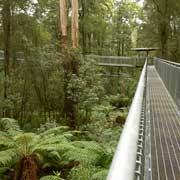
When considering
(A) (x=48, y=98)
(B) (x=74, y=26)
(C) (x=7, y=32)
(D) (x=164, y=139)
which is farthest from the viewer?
(C) (x=7, y=32)

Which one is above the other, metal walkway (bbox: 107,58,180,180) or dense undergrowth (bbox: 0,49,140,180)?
metal walkway (bbox: 107,58,180,180)

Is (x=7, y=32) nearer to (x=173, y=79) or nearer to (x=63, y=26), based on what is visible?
(x=63, y=26)

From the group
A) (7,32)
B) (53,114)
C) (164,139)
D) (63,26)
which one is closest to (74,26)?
(63,26)

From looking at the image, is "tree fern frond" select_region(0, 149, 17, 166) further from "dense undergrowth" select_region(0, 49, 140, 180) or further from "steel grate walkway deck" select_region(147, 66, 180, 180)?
"steel grate walkway deck" select_region(147, 66, 180, 180)

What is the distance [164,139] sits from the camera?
5574mm

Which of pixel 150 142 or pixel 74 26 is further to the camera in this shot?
pixel 74 26

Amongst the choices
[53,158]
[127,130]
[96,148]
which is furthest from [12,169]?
[127,130]

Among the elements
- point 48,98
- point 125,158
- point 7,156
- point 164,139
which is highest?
point 125,158

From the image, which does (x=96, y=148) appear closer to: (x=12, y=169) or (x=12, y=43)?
(x=12, y=169)

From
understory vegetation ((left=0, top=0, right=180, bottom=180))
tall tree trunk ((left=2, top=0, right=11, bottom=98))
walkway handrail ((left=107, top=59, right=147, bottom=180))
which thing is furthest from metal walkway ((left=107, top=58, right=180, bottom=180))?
tall tree trunk ((left=2, top=0, right=11, bottom=98))

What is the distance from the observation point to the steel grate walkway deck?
4.09m

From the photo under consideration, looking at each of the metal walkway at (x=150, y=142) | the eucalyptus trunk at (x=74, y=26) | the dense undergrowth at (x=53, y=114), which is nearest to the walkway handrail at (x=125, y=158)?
the metal walkway at (x=150, y=142)

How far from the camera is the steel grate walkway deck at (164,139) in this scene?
4.09 m

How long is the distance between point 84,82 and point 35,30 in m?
6.31
